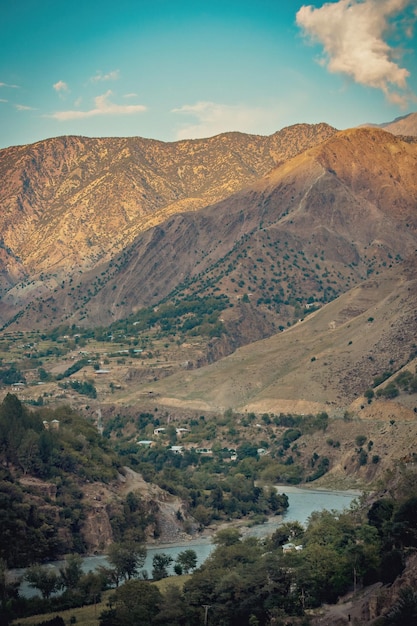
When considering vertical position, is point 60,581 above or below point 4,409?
below

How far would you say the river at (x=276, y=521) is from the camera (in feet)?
449

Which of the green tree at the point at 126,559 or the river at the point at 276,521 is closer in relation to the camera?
the green tree at the point at 126,559

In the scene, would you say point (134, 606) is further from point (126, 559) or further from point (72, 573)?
point (126, 559)

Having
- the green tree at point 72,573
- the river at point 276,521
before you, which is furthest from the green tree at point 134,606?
the river at point 276,521

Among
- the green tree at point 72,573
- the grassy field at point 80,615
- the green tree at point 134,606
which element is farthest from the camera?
the green tree at point 72,573

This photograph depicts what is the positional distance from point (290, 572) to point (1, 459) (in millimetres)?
51581

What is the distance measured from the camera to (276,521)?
6358 inches

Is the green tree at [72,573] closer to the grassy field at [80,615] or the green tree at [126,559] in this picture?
the green tree at [126,559]

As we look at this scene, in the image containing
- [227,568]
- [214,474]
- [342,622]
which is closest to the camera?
[342,622]

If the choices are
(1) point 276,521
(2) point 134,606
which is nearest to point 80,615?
(2) point 134,606

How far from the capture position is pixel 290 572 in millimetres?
108062

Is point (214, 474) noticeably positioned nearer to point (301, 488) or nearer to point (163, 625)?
point (301, 488)

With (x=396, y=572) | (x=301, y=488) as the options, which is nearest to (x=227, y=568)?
(x=396, y=572)

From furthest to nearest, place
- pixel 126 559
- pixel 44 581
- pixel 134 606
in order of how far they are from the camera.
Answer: pixel 126 559
pixel 44 581
pixel 134 606
